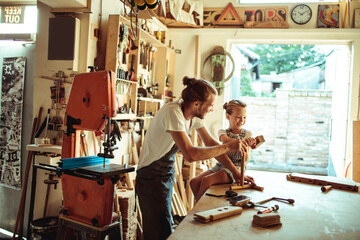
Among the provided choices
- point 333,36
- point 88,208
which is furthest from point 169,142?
point 333,36

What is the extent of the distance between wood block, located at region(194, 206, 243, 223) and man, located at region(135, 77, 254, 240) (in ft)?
1.55

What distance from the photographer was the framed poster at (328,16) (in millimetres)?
4793

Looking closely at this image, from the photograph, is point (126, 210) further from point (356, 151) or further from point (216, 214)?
point (356, 151)

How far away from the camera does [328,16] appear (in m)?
4.81

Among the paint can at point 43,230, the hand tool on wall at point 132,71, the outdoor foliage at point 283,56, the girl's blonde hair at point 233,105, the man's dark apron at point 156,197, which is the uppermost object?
the outdoor foliage at point 283,56

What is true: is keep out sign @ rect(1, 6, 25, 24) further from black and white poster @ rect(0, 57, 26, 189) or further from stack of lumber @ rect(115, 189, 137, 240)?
stack of lumber @ rect(115, 189, 137, 240)

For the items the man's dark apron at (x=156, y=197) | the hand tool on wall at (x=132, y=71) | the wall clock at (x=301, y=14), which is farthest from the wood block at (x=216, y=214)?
the wall clock at (x=301, y=14)

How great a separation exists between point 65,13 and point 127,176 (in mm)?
1990

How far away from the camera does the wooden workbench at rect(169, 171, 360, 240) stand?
1.45 m

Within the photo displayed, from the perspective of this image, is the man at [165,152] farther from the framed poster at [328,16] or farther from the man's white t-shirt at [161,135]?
Answer: the framed poster at [328,16]

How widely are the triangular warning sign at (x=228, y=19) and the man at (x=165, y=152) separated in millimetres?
3157

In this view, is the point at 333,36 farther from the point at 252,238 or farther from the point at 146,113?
the point at 252,238

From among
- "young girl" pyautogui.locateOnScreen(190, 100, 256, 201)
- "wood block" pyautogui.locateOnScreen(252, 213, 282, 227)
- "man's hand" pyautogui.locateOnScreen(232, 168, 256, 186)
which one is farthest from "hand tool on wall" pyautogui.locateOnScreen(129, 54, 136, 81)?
"wood block" pyautogui.locateOnScreen(252, 213, 282, 227)

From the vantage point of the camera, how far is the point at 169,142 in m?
2.19
